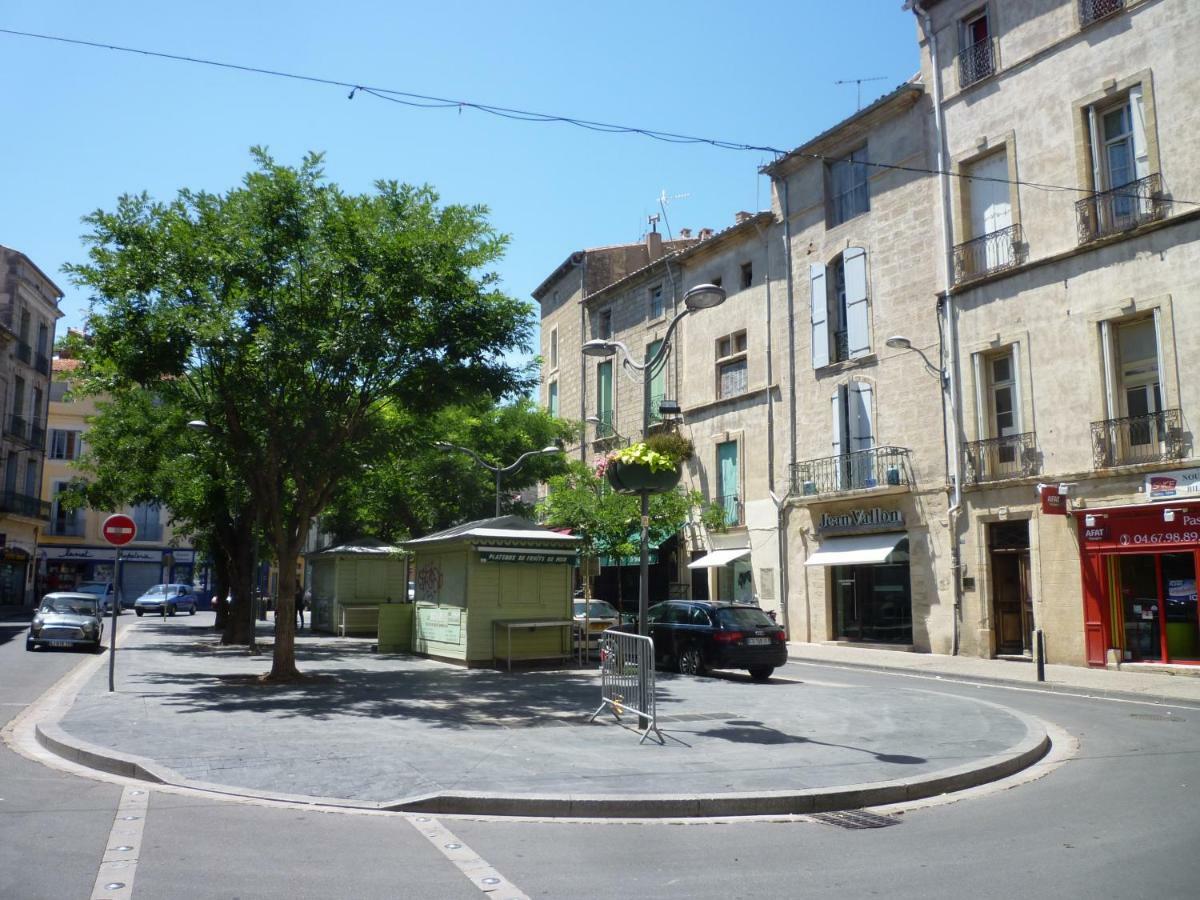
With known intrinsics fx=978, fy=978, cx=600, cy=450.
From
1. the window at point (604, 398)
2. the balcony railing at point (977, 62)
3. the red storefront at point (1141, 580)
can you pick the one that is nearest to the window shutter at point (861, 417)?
the red storefront at point (1141, 580)

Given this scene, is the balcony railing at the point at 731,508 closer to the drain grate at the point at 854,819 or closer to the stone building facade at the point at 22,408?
the drain grate at the point at 854,819

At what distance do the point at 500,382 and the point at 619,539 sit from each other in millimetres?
14544

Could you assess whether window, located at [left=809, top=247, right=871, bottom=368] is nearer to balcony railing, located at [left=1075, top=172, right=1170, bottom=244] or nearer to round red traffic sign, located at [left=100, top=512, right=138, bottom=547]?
balcony railing, located at [left=1075, top=172, right=1170, bottom=244]

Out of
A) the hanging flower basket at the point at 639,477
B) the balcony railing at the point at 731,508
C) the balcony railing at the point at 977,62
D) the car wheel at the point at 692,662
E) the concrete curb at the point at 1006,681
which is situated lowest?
the concrete curb at the point at 1006,681

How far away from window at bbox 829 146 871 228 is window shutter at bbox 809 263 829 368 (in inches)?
59.3

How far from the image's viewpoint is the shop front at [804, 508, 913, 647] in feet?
83.9

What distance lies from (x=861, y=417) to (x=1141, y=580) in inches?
353

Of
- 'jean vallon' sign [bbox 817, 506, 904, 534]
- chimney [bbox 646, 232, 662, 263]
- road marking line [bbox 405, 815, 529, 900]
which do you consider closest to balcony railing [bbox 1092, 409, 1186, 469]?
'jean vallon' sign [bbox 817, 506, 904, 534]

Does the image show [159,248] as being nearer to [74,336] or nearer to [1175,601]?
[74,336]

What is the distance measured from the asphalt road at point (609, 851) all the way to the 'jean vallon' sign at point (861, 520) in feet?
56.3

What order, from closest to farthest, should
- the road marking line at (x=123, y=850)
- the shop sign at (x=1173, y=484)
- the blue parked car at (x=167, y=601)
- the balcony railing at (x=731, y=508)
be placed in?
the road marking line at (x=123, y=850)
the shop sign at (x=1173, y=484)
the balcony railing at (x=731, y=508)
the blue parked car at (x=167, y=601)

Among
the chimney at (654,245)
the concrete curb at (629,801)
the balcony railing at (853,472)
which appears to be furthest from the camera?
the chimney at (654,245)

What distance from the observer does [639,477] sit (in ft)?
37.9

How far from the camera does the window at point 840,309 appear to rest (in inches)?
1073
